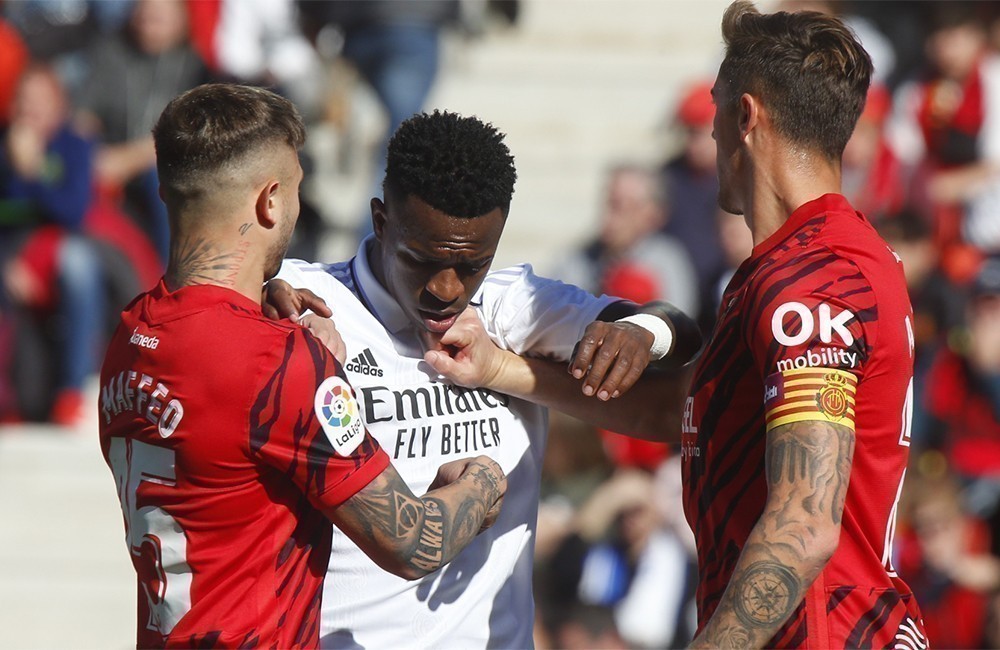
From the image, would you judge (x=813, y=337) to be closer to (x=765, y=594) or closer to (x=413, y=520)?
(x=765, y=594)

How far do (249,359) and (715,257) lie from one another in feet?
17.5

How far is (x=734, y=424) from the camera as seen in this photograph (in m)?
2.80

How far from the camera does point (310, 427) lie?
264cm

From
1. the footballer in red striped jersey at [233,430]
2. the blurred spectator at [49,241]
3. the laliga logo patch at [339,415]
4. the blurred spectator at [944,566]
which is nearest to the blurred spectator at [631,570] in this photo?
the blurred spectator at [944,566]

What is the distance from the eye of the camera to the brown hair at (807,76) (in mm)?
2834

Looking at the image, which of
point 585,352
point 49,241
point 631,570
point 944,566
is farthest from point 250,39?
point 585,352

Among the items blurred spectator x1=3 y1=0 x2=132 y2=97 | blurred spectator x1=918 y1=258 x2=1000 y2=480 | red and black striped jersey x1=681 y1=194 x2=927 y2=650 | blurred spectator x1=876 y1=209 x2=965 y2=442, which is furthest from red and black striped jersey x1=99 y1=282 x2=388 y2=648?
blurred spectator x1=3 y1=0 x2=132 y2=97

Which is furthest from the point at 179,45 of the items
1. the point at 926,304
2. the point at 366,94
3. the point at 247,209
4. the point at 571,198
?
the point at 247,209

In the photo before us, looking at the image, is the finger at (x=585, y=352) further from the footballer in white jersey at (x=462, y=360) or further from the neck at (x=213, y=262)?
the neck at (x=213, y=262)

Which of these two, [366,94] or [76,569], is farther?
[366,94]

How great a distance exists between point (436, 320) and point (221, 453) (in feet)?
2.42

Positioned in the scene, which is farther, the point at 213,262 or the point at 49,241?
the point at 49,241

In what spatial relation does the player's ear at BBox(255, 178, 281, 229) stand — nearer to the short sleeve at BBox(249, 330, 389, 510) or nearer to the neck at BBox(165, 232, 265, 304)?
the neck at BBox(165, 232, 265, 304)

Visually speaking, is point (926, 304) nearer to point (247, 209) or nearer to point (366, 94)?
point (366, 94)
